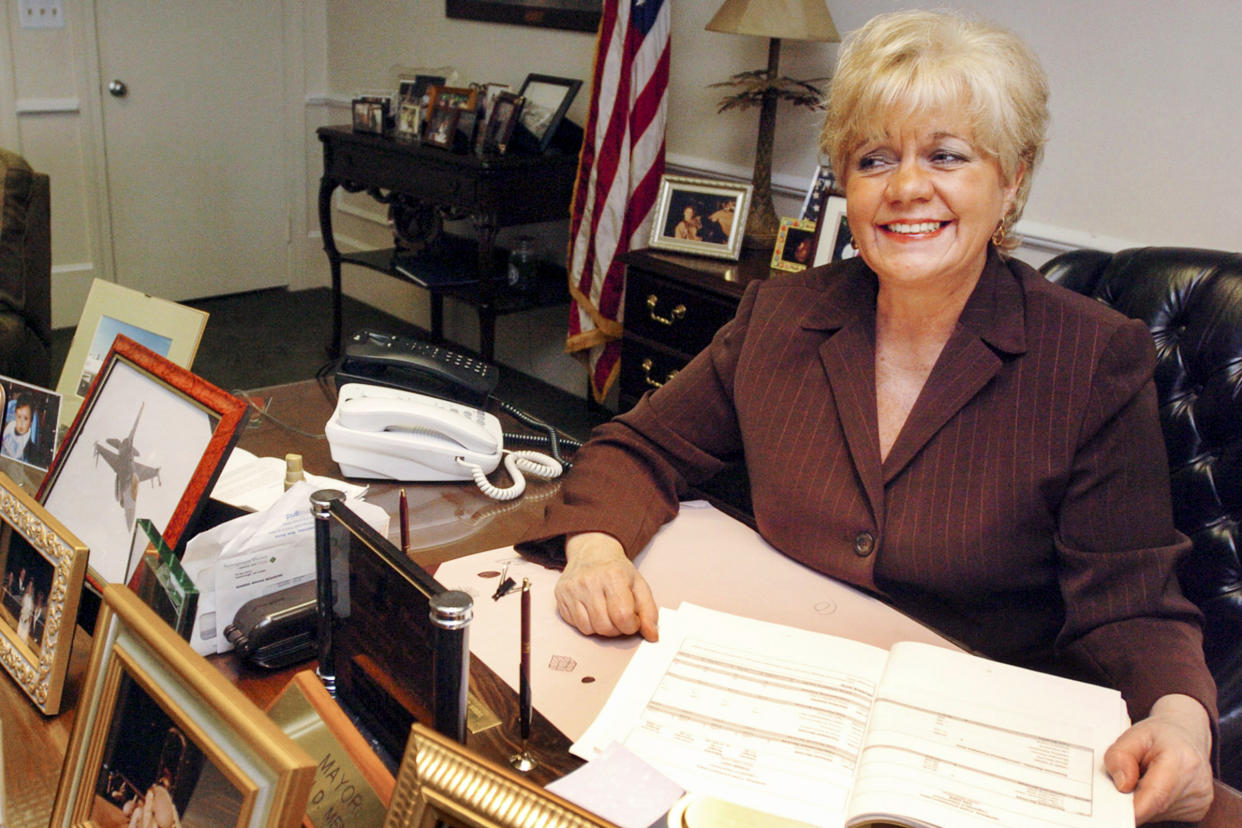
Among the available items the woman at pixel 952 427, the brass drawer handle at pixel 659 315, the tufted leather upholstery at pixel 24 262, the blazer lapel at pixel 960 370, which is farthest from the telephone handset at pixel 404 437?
the tufted leather upholstery at pixel 24 262

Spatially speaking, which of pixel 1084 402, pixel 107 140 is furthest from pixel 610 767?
pixel 107 140

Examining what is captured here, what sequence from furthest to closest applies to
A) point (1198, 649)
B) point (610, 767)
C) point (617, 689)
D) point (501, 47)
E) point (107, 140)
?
point (107, 140) < point (501, 47) < point (1198, 649) < point (617, 689) < point (610, 767)

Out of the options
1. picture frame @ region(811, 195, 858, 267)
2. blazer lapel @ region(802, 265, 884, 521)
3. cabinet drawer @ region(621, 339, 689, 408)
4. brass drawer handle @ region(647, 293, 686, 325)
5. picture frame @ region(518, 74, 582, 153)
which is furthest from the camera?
picture frame @ region(518, 74, 582, 153)

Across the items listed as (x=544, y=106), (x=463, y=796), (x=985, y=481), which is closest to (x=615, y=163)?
(x=544, y=106)

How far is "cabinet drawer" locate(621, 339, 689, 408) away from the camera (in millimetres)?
2838

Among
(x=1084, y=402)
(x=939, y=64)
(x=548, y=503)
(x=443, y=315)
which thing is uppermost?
(x=939, y=64)

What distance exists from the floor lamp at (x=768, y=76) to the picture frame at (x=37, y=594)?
81.0 inches

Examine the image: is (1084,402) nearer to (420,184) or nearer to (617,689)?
(617,689)

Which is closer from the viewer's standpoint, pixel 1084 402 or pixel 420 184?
pixel 1084 402

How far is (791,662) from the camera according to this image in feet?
2.97

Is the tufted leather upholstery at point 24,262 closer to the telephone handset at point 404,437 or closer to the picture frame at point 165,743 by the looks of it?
the telephone handset at point 404,437

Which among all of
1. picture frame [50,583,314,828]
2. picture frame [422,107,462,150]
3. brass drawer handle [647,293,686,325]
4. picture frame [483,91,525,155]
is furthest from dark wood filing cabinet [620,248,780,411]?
picture frame [50,583,314,828]

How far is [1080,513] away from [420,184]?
9.20 ft

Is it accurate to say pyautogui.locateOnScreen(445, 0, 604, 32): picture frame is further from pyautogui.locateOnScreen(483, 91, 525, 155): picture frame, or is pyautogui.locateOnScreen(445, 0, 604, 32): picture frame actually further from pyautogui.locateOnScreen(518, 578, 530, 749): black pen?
pyautogui.locateOnScreen(518, 578, 530, 749): black pen
